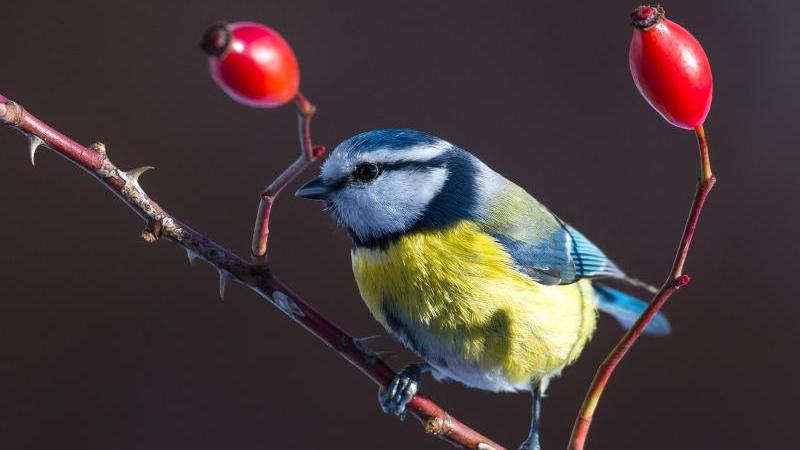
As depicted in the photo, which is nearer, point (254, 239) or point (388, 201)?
point (254, 239)

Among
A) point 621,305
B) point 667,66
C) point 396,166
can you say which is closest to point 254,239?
point 396,166

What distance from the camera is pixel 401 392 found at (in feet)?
3.73

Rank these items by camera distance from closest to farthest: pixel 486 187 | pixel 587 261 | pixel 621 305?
pixel 486 187
pixel 587 261
pixel 621 305

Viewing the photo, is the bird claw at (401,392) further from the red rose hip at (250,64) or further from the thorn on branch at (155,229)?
the red rose hip at (250,64)

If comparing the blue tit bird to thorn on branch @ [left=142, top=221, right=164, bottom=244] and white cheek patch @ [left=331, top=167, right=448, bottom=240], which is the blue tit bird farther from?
thorn on branch @ [left=142, top=221, right=164, bottom=244]

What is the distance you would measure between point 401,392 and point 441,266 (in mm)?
184

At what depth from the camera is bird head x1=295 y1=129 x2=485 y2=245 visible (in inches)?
44.4

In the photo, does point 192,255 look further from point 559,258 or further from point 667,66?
point 559,258

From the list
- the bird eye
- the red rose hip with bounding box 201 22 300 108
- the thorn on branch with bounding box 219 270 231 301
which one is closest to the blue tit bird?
the bird eye

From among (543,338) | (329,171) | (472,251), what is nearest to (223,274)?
(329,171)

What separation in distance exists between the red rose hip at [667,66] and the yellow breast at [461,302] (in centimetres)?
52

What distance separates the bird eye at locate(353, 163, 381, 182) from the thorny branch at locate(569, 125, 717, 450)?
0.45 meters

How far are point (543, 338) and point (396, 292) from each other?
0.77 feet

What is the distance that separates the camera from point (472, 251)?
1.19m
